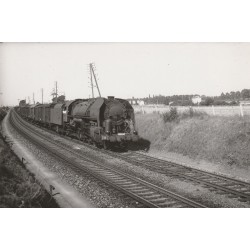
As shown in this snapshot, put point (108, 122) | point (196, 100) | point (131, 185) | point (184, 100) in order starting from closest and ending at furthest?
point (131, 185) → point (108, 122) → point (184, 100) → point (196, 100)

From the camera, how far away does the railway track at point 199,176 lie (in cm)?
1002

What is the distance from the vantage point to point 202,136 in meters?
16.6

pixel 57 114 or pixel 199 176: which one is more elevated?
pixel 57 114

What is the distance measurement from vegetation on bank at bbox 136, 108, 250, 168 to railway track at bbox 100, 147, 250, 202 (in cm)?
191

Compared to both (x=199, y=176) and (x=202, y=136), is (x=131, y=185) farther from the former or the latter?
(x=202, y=136)

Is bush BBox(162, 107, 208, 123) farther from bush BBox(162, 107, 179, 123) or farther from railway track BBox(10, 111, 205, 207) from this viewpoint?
railway track BBox(10, 111, 205, 207)

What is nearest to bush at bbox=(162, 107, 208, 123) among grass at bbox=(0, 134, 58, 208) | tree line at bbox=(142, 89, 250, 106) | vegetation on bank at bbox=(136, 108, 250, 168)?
vegetation on bank at bbox=(136, 108, 250, 168)

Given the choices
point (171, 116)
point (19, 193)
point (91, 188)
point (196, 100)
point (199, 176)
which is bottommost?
point (91, 188)

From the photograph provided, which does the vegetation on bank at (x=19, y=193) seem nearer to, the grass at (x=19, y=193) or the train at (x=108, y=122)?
the grass at (x=19, y=193)

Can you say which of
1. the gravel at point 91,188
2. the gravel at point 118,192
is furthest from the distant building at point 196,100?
the gravel at point 91,188

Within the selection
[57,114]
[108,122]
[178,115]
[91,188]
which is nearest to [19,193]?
[91,188]

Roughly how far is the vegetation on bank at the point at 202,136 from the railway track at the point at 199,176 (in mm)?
1914

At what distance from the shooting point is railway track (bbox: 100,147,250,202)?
10.0m

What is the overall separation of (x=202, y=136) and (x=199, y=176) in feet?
15.7
